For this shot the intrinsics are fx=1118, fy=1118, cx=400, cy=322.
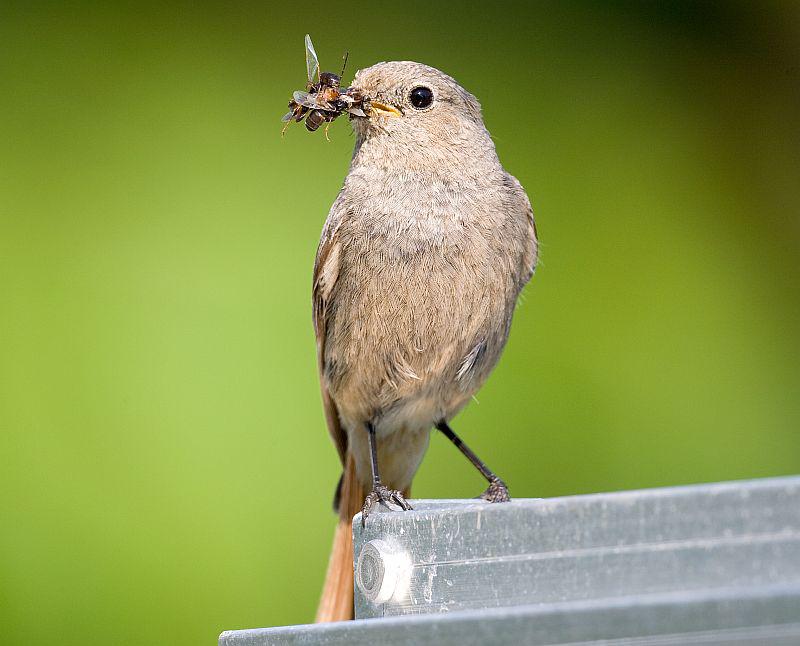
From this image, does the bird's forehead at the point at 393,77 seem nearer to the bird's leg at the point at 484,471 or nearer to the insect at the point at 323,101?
the insect at the point at 323,101

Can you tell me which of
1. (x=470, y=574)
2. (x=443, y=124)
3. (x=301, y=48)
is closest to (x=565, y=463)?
(x=443, y=124)

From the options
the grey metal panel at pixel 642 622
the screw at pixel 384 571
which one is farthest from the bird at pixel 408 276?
the grey metal panel at pixel 642 622

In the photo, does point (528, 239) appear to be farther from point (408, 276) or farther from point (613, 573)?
point (613, 573)

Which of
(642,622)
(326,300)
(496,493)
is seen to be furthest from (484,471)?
(642,622)

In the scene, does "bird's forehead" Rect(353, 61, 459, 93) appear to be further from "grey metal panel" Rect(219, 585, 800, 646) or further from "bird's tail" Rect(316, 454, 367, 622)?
"grey metal panel" Rect(219, 585, 800, 646)

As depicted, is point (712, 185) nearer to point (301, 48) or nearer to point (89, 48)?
point (301, 48)

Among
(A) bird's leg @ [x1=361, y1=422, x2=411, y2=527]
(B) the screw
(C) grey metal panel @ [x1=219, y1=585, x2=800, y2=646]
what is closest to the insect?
(A) bird's leg @ [x1=361, y1=422, x2=411, y2=527]
